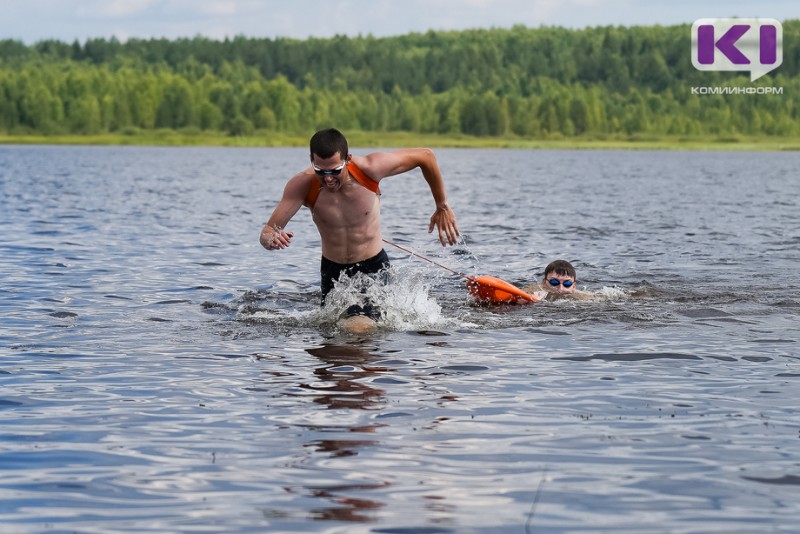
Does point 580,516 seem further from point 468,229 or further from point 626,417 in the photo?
point 468,229

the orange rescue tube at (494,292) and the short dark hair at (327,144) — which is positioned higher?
the short dark hair at (327,144)

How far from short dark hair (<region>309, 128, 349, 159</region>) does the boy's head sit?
15.5ft

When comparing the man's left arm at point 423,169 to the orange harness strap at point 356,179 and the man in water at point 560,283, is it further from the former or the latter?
the man in water at point 560,283

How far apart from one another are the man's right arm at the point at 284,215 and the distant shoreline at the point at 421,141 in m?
162

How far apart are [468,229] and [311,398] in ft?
74.2

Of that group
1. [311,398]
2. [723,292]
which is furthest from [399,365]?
[723,292]

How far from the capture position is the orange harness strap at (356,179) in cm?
1280

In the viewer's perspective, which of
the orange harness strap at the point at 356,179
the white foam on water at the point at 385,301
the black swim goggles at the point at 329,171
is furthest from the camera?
the white foam on water at the point at 385,301

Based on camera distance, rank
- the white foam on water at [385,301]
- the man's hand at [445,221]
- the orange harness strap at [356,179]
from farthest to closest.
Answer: the white foam on water at [385,301] < the man's hand at [445,221] < the orange harness strap at [356,179]

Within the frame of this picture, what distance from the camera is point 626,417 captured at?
→ 9.02m

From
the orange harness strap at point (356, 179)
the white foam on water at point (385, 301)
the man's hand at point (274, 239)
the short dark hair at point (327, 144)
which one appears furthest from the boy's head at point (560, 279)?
the man's hand at point (274, 239)

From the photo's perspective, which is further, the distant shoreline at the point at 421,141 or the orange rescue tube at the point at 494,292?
the distant shoreline at the point at 421,141

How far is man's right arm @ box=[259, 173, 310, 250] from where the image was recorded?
1173 centimetres

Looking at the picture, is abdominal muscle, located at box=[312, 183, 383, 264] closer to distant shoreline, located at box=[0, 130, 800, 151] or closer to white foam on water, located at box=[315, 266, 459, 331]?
white foam on water, located at box=[315, 266, 459, 331]
